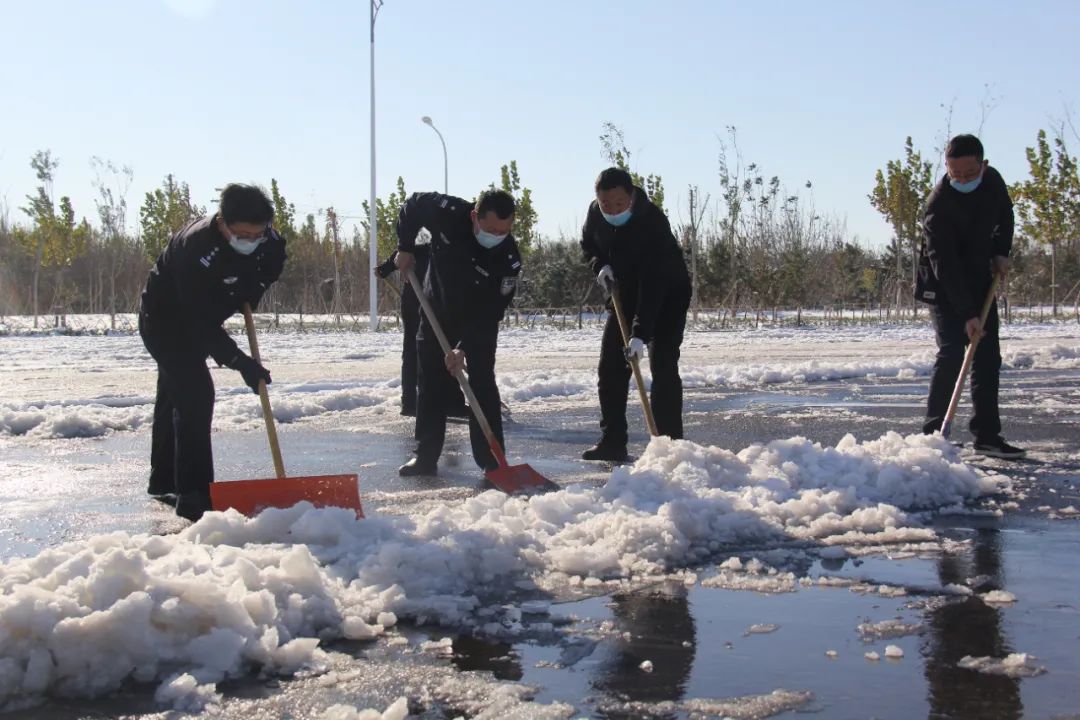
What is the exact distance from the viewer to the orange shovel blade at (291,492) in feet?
15.4

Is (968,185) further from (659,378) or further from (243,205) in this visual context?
(243,205)

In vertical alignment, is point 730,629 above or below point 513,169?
below

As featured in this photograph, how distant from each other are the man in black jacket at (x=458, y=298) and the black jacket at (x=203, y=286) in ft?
3.46

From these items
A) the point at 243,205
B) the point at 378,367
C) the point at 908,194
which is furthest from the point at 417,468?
the point at 908,194

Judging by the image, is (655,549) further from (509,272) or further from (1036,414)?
(1036,414)

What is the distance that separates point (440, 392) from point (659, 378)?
1240 millimetres

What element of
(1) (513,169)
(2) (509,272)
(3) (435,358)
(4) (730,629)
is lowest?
(4) (730,629)

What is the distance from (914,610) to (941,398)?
12.0ft

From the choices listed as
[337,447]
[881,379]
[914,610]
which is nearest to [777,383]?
[881,379]

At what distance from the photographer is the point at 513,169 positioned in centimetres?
3008

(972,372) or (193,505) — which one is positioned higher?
(972,372)

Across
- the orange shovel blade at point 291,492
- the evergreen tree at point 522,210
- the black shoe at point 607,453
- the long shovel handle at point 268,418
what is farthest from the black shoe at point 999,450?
the evergreen tree at point 522,210

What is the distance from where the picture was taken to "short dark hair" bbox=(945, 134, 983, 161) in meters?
6.64

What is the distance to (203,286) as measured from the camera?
5164mm
